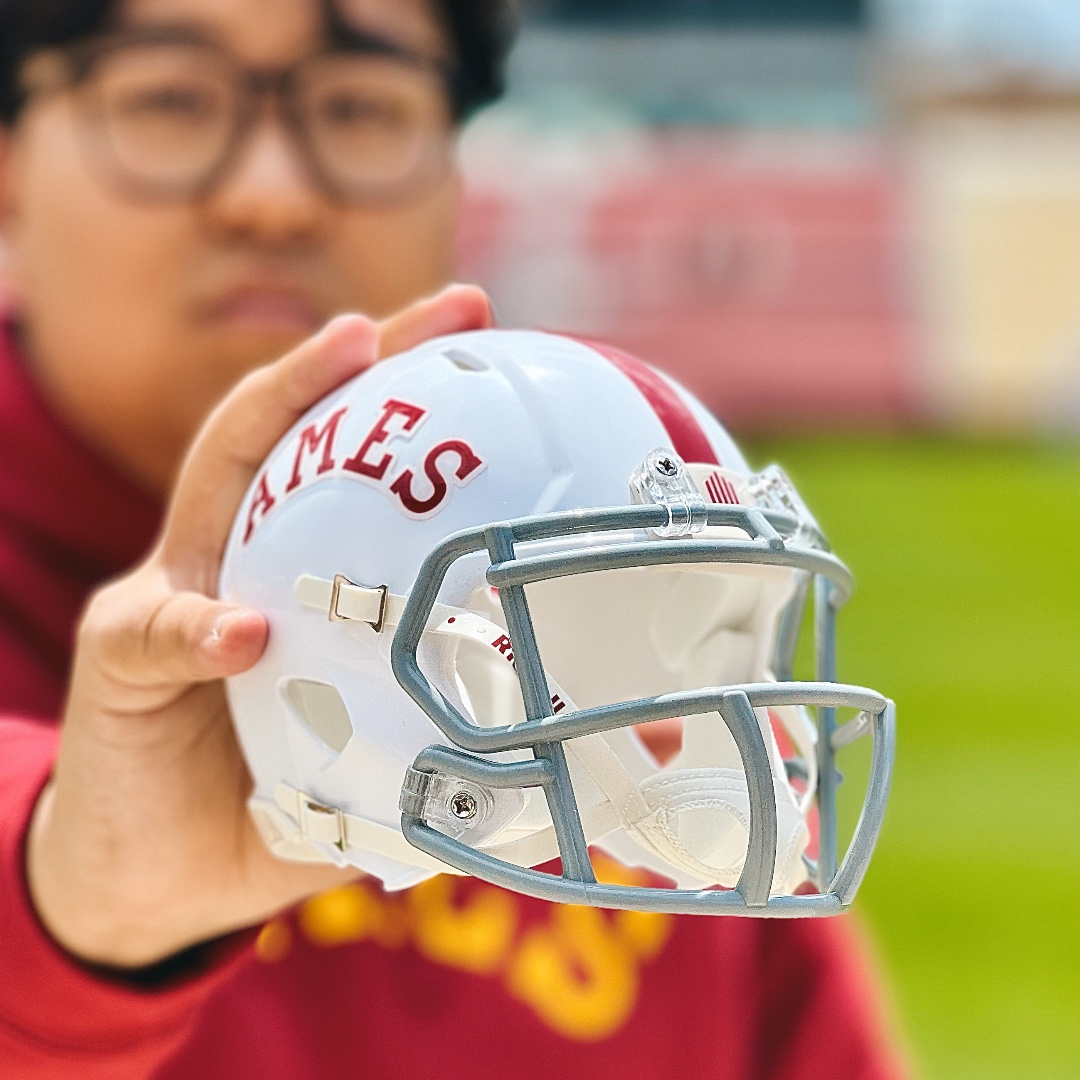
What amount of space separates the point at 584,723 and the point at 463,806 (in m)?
0.10

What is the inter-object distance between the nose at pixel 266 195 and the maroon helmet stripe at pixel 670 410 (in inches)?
15.8

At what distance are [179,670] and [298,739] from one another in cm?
10

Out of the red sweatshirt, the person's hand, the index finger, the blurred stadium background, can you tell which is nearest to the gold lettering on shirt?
the red sweatshirt

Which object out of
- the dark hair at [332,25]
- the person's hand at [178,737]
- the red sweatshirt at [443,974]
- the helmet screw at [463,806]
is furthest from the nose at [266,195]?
the helmet screw at [463,806]

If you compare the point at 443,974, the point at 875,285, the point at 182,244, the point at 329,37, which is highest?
the point at 329,37

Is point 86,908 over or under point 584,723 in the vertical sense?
under

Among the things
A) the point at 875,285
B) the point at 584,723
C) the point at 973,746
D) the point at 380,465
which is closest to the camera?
the point at 584,723

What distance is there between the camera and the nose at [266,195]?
125cm

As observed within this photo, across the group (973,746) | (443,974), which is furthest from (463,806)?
(973,746)

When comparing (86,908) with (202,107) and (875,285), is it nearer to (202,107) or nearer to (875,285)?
(202,107)

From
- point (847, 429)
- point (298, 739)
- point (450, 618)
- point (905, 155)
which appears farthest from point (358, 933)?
point (905, 155)

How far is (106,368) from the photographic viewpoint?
1247mm

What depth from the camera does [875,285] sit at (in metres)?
9.84

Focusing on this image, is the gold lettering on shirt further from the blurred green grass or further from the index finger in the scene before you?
the blurred green grass
